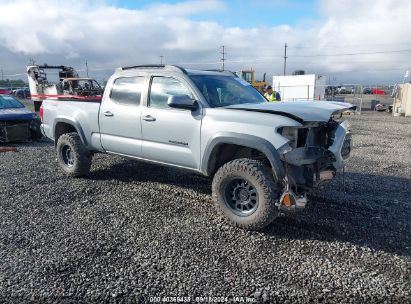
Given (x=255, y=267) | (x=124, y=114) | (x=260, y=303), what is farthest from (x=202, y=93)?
(x=260, y=303)

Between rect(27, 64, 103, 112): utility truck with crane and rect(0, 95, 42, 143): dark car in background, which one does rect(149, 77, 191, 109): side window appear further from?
rect(27, 64, 103, 112): utility truck with crane

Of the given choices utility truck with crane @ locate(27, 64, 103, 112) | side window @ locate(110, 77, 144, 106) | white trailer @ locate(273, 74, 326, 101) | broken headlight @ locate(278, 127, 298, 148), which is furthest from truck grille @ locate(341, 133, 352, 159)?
white trailer @ locate(273, 74, 326, 101)

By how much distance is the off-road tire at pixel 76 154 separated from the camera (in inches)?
265

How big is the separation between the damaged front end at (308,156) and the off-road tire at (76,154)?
396cm

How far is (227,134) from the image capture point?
4.55 m

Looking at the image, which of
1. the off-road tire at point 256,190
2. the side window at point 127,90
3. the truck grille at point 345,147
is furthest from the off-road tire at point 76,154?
the truck grille at point 345,147

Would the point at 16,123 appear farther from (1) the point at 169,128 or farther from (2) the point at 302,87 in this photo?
(2) the point at 302,87

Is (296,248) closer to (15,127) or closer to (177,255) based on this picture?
(177,255)

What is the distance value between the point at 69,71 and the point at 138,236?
2160 centimetres

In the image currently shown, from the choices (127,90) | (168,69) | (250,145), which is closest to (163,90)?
(168,69)

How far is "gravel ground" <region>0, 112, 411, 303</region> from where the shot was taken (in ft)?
10.8

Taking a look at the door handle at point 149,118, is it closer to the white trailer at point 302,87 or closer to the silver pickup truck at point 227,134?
the silver pickup truck at point 227,134

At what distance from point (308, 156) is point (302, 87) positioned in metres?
24.6

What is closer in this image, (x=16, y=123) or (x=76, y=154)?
(x=76, y=154)
